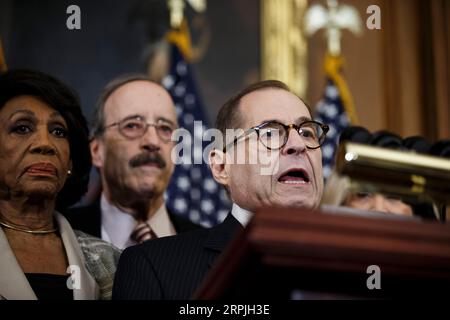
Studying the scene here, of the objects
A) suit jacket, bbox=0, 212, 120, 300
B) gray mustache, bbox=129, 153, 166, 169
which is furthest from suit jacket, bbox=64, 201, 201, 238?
suit jacket, bbox=0, 212, 120, 300

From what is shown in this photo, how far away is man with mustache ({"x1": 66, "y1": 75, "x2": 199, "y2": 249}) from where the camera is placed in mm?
3500

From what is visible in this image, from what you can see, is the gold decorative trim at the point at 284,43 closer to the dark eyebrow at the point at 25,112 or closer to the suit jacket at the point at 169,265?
the dark eyebrow at the point at 25,112

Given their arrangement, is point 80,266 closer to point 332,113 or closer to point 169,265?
point 169,265

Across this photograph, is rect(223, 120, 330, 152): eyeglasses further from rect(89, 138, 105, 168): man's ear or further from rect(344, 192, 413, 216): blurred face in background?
rect(89, 138, 105, 168): man's ear

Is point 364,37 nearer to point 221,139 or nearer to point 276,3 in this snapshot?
point 276,3

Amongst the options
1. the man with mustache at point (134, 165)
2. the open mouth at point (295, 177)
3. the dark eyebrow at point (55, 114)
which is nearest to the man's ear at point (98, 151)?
the man with mustache at point (134, 165)

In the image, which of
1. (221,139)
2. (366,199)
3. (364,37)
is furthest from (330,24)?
(221,139)

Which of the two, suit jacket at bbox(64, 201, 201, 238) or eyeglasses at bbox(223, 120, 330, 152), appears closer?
eyeglasses at bbox(223, 120, 330, 152)

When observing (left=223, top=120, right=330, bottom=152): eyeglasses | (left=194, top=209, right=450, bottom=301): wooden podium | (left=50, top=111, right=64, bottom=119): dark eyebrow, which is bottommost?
(left=194, top=209, right=450, bottom=301): wooden podium

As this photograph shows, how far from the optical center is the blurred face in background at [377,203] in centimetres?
343

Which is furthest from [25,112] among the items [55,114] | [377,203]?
[377,203]

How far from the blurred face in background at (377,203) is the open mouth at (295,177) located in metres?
0.84

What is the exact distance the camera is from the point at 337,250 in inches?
52.4

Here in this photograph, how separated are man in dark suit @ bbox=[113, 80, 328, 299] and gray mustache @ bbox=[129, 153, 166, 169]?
61cm
